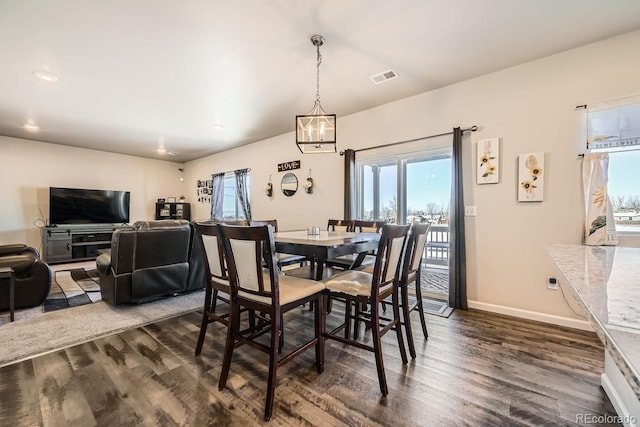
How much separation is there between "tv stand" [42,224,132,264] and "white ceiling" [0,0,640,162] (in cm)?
256

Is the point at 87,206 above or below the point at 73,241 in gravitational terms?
above

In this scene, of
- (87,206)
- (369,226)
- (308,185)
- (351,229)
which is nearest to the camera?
(369,226)

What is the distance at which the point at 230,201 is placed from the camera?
6484 mm

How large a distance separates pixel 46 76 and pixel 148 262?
224 cm

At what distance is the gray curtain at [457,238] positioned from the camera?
3.02 m

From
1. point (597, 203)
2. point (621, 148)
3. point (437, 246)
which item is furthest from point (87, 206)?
point (621, 148)

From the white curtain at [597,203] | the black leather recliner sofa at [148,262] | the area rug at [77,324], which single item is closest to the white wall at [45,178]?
the black leather recliner sofa at [148,262]

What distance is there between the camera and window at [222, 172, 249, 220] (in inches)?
246

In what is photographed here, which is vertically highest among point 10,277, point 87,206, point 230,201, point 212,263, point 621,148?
point 621,148

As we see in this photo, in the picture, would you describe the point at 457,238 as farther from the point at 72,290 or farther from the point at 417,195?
the point at 72,290

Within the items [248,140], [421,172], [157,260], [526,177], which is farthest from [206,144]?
[526,177]

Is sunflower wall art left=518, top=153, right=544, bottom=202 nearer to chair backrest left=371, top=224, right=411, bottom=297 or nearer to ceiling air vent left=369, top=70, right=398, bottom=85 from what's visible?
ceiling air vent left=369, top=70, right=398, bottom=85

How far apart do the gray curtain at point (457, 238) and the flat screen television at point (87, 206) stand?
698 cm

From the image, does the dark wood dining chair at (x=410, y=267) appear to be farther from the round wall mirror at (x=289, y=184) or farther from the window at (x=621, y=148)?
the round wall mirror at (x=289, y=184)
